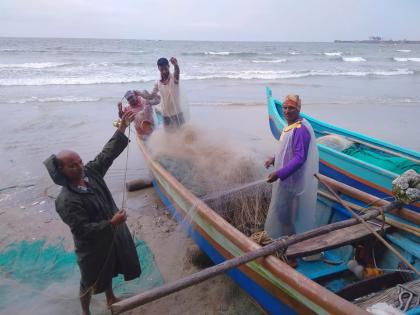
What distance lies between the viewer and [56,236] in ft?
16.2

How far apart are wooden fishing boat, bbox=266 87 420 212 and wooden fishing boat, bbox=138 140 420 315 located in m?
1.01

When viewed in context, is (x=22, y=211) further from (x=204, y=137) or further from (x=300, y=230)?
(x=300, y=230)

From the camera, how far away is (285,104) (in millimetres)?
3418

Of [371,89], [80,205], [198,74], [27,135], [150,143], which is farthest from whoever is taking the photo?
[198,74]

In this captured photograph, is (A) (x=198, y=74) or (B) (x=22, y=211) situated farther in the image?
(A) (x=198, y=74)

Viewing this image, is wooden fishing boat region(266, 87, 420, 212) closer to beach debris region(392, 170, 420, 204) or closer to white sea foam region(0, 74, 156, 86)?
beach debris region(392, 170, 420, 204)

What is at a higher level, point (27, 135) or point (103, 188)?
point (103, 188)

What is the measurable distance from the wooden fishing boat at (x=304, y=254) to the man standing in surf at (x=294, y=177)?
39 centimetres

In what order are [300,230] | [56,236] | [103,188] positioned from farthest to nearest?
[56,236], [300,230], [103,188]

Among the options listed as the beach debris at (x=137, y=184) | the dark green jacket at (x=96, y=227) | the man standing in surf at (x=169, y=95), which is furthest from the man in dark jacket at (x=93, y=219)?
the beach debris at (x=137, y=184)

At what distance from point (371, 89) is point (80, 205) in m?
18.4

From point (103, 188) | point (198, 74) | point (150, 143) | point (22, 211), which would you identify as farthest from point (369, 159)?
point (198, 74)

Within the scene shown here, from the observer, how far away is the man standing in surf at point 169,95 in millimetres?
5664

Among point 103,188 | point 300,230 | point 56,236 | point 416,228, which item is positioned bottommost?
point 56,236
